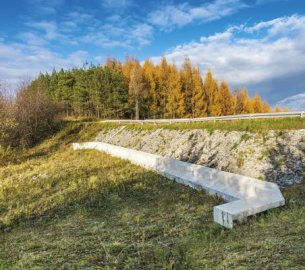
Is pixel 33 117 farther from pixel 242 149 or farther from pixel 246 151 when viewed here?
pixel 246 151

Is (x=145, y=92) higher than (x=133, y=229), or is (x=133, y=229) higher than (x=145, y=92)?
(x=145, y=92)

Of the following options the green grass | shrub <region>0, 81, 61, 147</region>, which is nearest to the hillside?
the green grass

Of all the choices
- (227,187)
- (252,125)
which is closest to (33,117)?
(252,125)

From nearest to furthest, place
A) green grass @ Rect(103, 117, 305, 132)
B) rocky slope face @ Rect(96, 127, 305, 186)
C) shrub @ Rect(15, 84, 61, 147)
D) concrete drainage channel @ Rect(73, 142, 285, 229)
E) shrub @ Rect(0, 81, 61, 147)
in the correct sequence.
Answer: concrete drainage channel @ Rect(73, 142, 285, 229) < rocky slope face @ Rect(96, 127, 305, 186) < green grass @ Rect(103, 117, 305, 132) < shrub @ Rect(0, 81, 61, 147) < shrub @ Rect(15, 84, 61, 147)

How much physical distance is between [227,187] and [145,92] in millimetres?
48690

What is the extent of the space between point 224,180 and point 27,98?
3581cm

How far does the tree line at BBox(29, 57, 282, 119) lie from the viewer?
2387 inches

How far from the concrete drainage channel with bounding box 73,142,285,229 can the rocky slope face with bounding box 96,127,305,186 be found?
1.59 meters

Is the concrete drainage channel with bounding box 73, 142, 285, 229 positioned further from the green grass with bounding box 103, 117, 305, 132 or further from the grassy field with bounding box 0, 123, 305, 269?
the green grass with bounding box 103, 117, 305, 132

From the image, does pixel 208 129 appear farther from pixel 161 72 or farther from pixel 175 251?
pixel 161 72

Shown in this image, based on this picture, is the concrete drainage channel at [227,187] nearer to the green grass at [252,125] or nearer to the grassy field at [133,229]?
the grassy field at [133,229]

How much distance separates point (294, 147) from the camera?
1472cm

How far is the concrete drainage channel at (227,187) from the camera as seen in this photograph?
31.4ft

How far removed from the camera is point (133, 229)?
→ 31.2 feet
